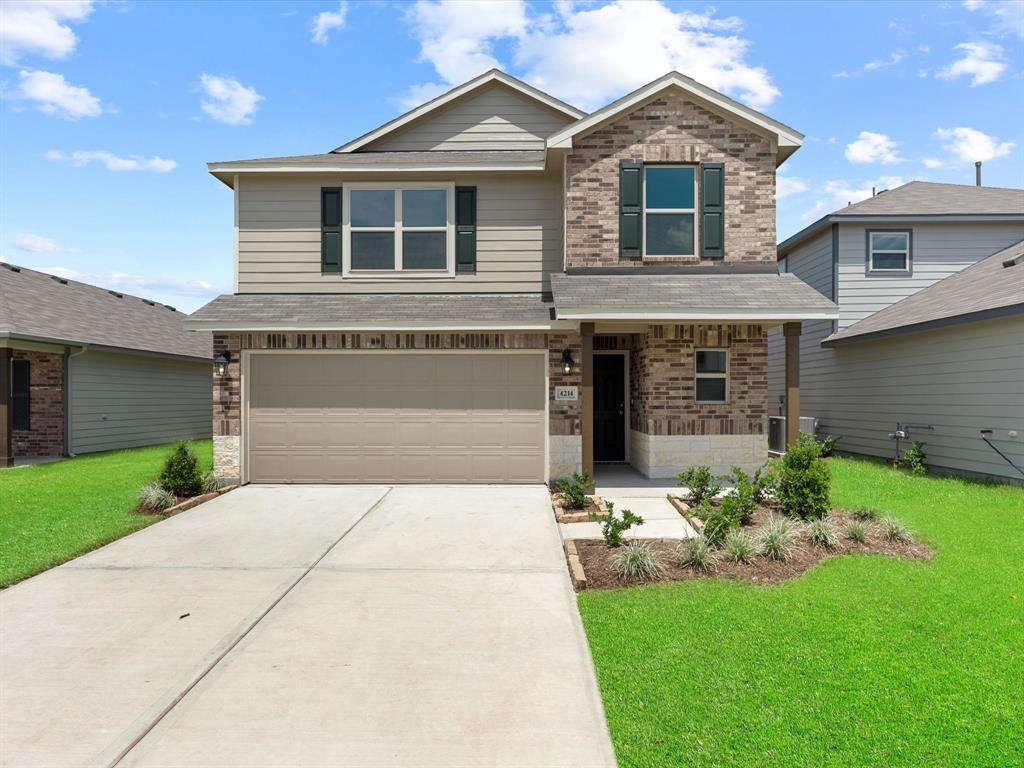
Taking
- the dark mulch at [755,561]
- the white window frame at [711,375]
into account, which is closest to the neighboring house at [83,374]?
the white window frame at [711,375]

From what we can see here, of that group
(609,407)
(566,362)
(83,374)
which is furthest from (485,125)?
(83,374)

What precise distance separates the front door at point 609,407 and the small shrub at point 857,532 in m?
5.98

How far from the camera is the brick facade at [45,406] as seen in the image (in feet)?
48.4

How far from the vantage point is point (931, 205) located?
Answer: 14.9 meters

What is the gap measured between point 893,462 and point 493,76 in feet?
38.2

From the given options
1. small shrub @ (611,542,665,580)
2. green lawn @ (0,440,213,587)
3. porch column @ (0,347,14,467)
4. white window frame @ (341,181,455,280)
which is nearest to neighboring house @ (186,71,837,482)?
white window frame @ (341,181,455,280)

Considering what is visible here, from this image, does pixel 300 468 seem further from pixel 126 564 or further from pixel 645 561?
pixel 645 561

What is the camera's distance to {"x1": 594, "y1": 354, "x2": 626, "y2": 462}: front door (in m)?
12.4

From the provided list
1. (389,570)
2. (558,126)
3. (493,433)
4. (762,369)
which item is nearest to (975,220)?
(762,369)

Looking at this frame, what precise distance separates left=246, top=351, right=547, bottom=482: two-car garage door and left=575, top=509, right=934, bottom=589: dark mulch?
410cm

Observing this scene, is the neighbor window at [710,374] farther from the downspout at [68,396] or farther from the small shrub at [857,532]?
the downspout at [68,396]

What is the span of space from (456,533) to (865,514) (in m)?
5.06

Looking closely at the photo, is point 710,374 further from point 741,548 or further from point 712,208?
point 741,548

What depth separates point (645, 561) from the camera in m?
5.62
